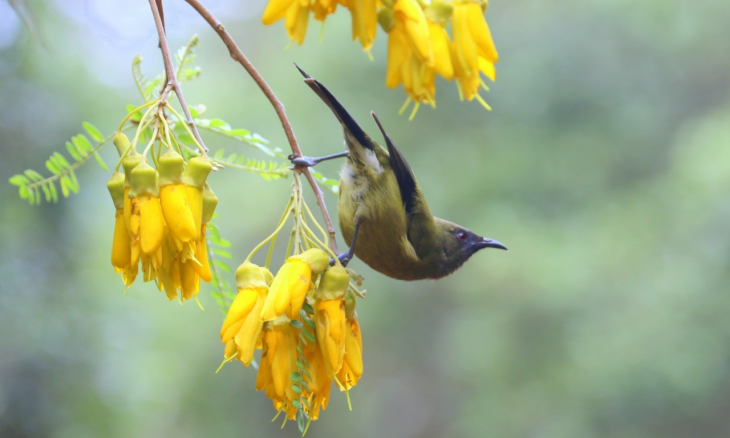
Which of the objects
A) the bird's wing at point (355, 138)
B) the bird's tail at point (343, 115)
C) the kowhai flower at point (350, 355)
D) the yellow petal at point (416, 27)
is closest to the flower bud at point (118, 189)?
the kowhai flower at point (350, 355)

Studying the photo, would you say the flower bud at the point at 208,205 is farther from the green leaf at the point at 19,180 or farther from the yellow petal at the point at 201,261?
the green leaf at the point at 19,180

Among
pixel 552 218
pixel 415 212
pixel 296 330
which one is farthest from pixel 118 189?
pixel 552 218

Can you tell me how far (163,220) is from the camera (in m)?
1.14

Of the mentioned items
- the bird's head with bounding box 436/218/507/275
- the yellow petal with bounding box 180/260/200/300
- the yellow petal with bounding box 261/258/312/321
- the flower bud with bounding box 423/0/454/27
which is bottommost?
the bird's head with bounding box 436/218/507/275

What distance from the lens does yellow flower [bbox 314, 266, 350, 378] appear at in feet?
3.95

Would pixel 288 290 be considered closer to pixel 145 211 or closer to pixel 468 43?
pixel 145 211

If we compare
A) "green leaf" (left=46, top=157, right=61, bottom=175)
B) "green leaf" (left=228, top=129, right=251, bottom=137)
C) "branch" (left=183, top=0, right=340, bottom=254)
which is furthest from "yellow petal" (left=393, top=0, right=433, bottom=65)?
"green leaf" (left=46, top=157, right=61, bottom=175)

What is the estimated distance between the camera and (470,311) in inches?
340

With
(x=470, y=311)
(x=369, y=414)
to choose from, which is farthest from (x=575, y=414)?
(x=369, y=414)

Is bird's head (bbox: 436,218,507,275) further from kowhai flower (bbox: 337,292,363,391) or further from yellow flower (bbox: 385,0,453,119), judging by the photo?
yellow flower (bbox: 385,0,453,119)

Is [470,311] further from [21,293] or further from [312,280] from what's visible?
[312,280]

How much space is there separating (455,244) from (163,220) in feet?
7.27

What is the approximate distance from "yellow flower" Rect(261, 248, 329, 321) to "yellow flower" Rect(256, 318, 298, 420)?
1.4 inches

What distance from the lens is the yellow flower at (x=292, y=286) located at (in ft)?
3.81
